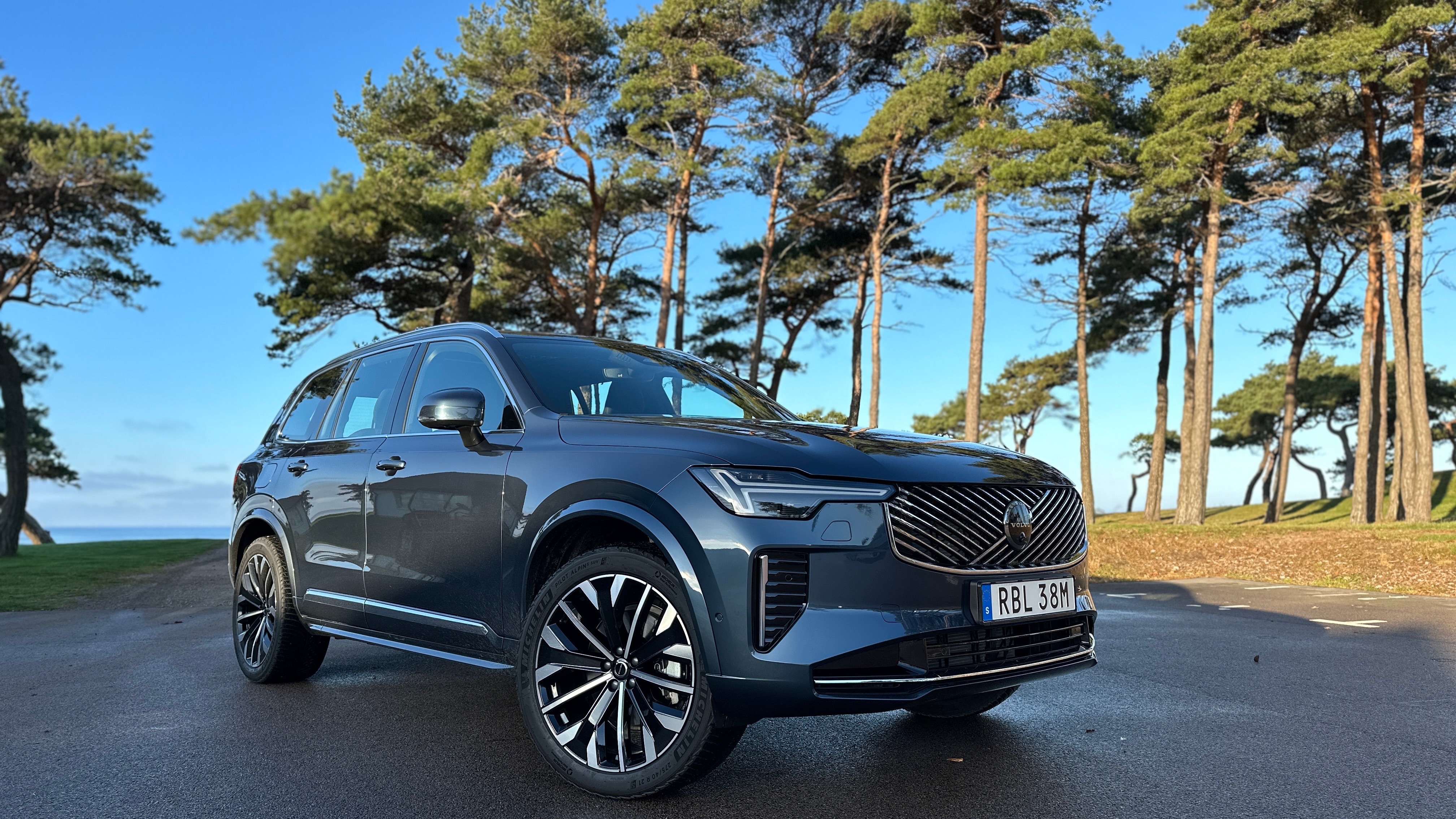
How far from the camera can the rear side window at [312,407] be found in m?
5.98

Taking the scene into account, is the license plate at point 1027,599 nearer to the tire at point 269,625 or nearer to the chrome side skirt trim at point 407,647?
the chrome side skirt trim at point 407,647

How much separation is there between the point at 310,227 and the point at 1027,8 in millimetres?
19485

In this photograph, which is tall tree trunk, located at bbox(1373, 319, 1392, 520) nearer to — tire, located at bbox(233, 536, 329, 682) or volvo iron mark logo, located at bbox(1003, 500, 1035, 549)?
volvo iron mark logo, located at bbox(1003, 500, 1035, 549)

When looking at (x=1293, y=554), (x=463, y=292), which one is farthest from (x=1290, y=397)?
(x=463, y=292)

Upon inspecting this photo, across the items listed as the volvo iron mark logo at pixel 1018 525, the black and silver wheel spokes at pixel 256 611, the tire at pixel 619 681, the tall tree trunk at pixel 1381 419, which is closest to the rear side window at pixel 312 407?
the black and silver wheel spokes at pixel 256 611

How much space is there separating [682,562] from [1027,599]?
1264 millimetres

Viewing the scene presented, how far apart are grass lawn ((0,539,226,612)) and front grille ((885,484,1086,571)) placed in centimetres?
1142

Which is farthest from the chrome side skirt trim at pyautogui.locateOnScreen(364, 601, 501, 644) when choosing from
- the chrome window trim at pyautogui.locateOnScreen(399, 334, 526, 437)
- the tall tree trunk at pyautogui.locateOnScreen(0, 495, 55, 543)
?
the tall tree trunk at pyautogui.locateOnScreen(0, 495, 55, 543)

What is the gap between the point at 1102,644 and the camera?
7160mm

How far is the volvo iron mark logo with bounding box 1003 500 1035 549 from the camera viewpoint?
3658mm

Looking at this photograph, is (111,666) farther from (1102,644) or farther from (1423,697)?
(1423,697)

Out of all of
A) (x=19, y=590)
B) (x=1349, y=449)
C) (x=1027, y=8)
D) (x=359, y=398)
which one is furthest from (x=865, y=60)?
(x=1349, y=449)

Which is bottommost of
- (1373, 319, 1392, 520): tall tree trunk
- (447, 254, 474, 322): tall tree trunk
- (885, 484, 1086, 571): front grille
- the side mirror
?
(885, 484, 1086, 571): front grille

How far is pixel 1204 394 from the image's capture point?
85.2 feet
